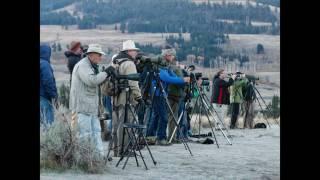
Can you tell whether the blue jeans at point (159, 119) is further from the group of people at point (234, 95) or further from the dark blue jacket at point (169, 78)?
the group of people at point (234, 95)

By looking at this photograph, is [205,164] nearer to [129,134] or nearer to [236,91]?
[129,134]

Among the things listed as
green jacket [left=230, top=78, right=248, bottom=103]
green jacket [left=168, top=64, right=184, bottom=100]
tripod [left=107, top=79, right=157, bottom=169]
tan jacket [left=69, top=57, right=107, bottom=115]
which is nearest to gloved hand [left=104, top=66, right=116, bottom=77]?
tan jacket [left=69, top=57, right=107, bottom=115]

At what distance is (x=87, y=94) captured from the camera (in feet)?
41.4

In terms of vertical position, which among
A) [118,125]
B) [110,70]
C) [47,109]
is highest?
[110,70]

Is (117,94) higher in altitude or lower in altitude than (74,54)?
lower

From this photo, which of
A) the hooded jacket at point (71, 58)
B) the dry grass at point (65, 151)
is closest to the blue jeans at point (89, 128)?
Answer: the dry grass at point (65, 151)

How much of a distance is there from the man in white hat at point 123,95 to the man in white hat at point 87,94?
87 centimetres

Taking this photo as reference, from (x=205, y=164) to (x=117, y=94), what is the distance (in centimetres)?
178

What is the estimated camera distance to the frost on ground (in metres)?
12.4

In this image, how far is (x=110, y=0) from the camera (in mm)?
106625

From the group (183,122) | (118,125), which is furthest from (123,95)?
(183,122)

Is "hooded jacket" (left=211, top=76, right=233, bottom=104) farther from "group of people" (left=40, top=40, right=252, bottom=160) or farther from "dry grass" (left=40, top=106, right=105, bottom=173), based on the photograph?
"dry grass" (left=40, top=106, right=105, bottom=173)
